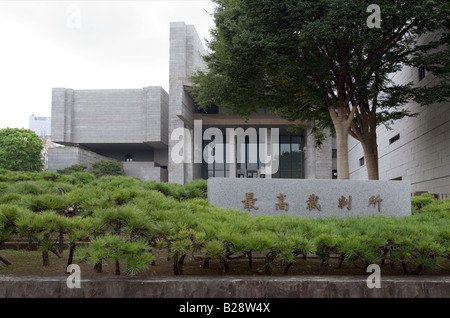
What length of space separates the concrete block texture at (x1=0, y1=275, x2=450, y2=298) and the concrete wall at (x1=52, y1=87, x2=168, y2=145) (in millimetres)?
38330

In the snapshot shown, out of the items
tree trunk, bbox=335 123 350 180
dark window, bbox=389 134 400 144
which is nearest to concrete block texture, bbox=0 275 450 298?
tree trunk, bbox=335 123 350 180

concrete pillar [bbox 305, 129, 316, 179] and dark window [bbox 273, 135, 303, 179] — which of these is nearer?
concrete pillar [bbox 305, 129, 316, 179]

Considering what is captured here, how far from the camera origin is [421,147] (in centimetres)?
2158

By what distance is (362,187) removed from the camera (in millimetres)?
9289

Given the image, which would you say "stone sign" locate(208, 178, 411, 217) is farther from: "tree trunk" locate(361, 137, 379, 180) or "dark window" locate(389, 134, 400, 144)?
"dark window" locate(389, 134, 400, 144)

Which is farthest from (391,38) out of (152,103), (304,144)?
(152,103)

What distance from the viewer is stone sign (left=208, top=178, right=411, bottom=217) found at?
8.80 meters

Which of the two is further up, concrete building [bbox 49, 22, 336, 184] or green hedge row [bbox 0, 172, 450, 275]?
concrete building [bbox 49, 22, 336, 184]

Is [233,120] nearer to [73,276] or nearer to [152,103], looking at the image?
[152,103]

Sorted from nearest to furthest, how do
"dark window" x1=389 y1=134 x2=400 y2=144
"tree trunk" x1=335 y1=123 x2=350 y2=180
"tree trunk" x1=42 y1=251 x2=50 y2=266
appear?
"tree trunk" x1=42 y1=251 x2=50 y2=266, "tree trunk" x1=335 y1=123 x2=350 y2=180, "dark window" x1=389 y1=134 x2=400 y2=144

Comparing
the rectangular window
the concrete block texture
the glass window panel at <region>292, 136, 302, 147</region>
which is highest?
the glass window panel at <region>292, 136, 302, 147</region>

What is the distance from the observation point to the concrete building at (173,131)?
3534 cm

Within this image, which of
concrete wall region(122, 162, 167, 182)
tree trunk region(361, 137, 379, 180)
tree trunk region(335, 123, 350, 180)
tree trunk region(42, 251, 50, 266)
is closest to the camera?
tree trunk region(42, 251, 50, 266)
